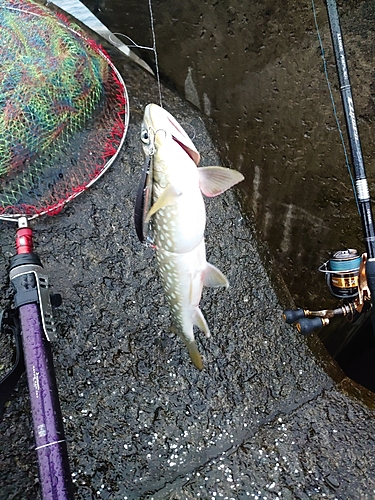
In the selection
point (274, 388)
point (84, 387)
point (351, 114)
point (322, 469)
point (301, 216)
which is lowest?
point (322, 469)

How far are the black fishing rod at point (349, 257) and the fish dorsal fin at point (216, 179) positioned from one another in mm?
999

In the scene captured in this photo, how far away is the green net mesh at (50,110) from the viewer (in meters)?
2.14

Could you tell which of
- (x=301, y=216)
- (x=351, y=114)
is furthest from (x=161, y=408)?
(x=301, y=216)

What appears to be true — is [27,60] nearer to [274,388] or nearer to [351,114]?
[351,114]

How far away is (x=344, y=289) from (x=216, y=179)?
1.14 meters

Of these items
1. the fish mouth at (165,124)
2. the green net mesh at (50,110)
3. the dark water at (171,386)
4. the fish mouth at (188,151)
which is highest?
the green net mesh at (50,110)

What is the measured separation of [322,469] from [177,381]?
84 centimetres

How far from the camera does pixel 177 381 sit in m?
2.36

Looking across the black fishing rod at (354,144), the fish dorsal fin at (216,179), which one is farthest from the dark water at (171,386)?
the fish dorsal fin at (216,179)

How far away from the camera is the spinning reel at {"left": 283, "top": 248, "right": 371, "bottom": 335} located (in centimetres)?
225

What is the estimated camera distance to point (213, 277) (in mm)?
1702

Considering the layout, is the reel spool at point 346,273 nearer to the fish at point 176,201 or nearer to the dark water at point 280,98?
the fish at point 176,201

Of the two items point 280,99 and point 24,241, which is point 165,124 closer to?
point 24,241

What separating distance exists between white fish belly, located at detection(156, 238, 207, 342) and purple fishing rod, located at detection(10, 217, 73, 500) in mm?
599
